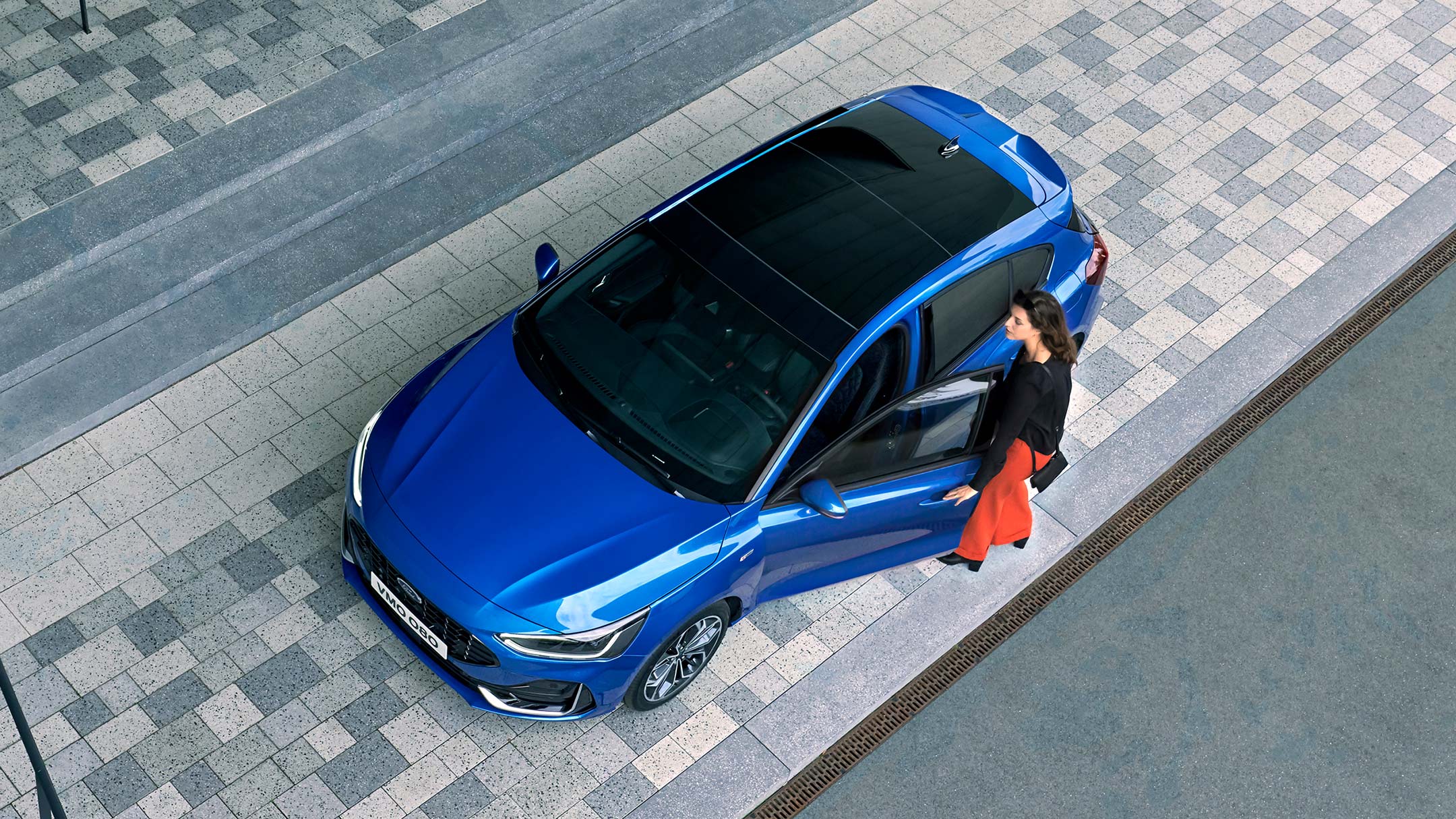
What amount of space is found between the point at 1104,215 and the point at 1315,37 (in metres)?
3.08

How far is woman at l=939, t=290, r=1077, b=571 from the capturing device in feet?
20.2

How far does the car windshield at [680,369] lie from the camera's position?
5996 mm

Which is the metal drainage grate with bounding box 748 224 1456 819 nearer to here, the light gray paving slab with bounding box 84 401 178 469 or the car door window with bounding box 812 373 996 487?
the car door window with bounding box 812 373 996 487

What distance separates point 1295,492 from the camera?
7.71m

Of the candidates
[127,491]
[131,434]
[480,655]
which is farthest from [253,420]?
[480,655]

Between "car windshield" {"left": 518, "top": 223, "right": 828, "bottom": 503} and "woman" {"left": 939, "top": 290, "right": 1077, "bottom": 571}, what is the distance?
3.08ft

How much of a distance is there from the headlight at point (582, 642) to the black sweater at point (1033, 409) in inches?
73.0

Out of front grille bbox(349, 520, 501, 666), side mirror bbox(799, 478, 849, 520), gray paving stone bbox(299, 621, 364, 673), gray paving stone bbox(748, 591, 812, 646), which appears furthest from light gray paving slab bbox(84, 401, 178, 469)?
side mirror bbox(799, 478, 849, 520)

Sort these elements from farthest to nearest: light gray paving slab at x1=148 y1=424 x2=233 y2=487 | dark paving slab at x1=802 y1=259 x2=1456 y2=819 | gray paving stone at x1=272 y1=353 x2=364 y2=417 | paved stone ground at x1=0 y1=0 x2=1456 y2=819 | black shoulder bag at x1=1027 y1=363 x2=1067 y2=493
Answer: gray paving stone at x1=272 y1=353 x2=364 y2=417 → light gray paving slab at x1=148 y1=424 x2=233 y2=487 → black shoulder bag at x1=1027 y1=363 x2=1067 y2=493 → dark paving slab at x1=802 y1=259 x2=1456 y2=819 → paved stone ground at x1=0 y1=0 x2=1456 y2=819

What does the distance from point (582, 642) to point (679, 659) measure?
668mm

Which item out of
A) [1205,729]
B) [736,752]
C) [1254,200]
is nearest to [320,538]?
[736,752]

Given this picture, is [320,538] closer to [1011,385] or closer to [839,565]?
[839,565]

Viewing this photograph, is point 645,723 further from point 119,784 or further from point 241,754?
point 119,784

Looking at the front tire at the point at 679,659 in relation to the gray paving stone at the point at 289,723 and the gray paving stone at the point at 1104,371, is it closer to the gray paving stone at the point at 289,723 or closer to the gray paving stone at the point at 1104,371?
the gray paving stone at the point at 289,723
